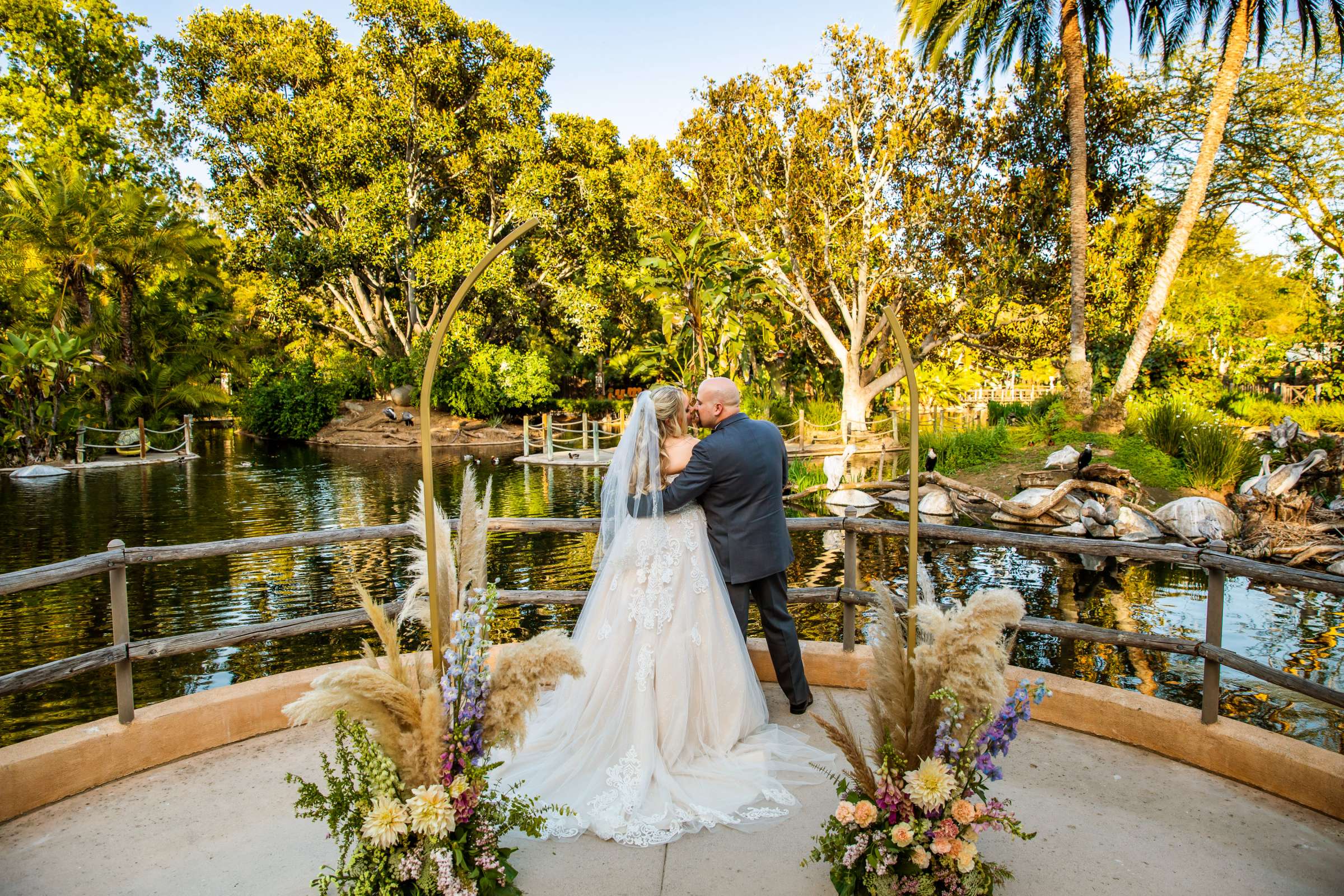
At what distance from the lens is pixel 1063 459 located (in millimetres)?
14922

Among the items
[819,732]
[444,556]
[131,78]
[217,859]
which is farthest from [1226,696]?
[131,78]

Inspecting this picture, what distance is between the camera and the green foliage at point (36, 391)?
67.0 ft

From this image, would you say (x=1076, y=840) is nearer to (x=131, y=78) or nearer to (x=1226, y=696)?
(x=1226, y=696)

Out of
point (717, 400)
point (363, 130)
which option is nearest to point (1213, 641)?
point (717, 400)

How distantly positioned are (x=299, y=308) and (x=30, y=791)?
28605mm

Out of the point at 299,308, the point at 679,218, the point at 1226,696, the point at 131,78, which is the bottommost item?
the point at 1226,696

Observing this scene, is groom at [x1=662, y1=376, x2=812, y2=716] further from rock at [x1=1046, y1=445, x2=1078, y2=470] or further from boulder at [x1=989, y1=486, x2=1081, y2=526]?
rock at [x1=1046, y1=445, x2=1078, y2=470]

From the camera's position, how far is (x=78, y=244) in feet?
77.4

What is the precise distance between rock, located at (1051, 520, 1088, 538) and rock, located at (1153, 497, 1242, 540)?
109 cm

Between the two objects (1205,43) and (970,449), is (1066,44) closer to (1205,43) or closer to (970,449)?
(1205,43)

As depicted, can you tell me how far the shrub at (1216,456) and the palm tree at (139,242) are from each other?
28713 millimetres

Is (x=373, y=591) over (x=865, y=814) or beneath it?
beneath

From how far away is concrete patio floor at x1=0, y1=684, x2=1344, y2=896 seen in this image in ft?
8.75

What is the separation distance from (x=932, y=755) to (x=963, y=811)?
0.21m
